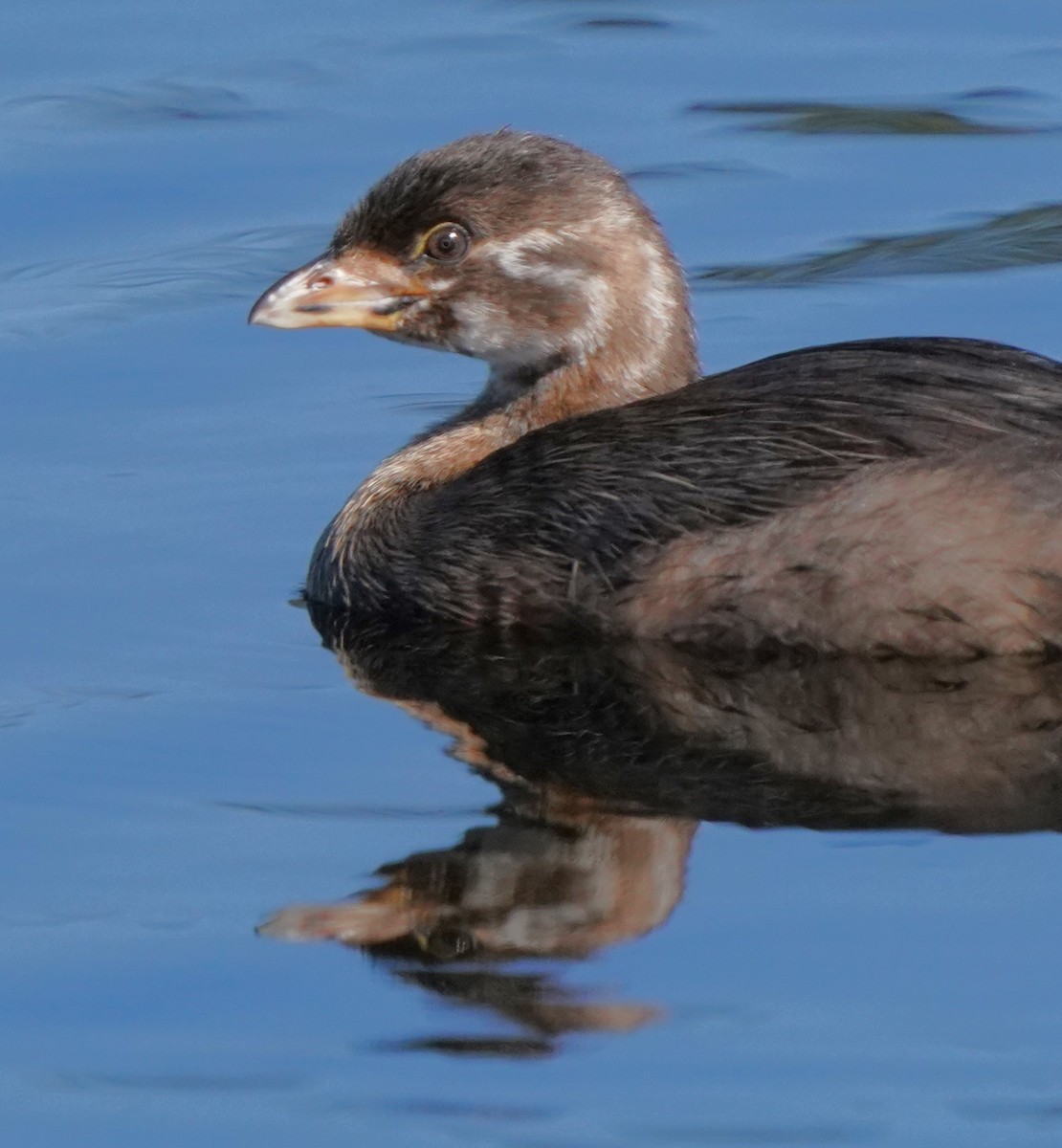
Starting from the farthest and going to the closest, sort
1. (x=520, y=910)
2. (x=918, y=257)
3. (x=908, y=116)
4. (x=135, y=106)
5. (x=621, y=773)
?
(x=135, y=106) < (x=908, y=116) < (x=918, y=257) < (x=621, y=773) < (x=520, y=910)

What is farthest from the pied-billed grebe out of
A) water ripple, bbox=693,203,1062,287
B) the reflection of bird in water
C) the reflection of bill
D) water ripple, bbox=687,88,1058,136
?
water ripple, bbox=687,88,1058,136

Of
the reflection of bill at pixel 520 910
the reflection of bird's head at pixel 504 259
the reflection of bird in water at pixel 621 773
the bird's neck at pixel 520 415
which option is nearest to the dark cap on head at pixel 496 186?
the reflection of bird's head at pixel 504 259

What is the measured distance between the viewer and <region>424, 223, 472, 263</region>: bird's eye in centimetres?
901

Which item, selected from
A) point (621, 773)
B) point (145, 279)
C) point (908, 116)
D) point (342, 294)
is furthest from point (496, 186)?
point (908, 116)

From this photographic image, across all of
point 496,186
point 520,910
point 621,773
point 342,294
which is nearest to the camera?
point 520,910

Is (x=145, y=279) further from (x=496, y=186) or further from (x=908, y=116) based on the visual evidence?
(x=908, y=116)

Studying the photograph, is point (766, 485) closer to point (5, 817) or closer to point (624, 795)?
point (624, 795)

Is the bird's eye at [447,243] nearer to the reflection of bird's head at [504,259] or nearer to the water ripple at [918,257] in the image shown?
the reflection of bird's head at [504,259]

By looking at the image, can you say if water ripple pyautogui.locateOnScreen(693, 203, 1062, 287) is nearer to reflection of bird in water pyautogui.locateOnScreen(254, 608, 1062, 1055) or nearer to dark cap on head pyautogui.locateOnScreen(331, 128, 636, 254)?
dark cap on head pyautogui.locateOnScreen(331, 128, 636, 254)

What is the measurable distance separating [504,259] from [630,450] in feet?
3.28

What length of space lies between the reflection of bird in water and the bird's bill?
1033 mm

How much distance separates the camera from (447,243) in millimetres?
9023

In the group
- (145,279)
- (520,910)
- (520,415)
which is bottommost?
(520,910)

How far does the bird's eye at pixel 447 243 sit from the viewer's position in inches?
355
